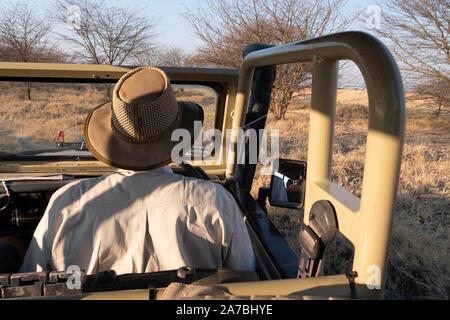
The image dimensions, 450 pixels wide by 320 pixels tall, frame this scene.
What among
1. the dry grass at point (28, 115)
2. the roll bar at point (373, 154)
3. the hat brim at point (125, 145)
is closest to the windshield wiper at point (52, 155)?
the dry grass at point (28, 115)

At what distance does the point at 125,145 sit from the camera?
157cm

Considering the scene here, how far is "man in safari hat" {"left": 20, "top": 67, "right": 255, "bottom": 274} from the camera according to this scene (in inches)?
55.6

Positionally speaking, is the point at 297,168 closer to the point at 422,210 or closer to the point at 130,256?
the point at 130,256

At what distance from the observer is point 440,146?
11.2m

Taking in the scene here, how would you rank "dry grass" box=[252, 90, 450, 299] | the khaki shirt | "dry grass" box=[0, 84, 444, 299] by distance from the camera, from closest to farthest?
the khaki shirt → "dry grass" box=[0, 84, 444, 299] → "dry grass" box=[252, 90, 450, 299]

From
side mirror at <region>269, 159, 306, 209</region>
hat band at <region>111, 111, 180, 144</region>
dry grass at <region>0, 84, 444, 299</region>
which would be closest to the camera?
hat band at <region>111, 111, 180, 144</region>

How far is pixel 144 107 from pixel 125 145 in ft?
0.69

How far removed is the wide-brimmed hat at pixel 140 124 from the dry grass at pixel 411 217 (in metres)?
2.99

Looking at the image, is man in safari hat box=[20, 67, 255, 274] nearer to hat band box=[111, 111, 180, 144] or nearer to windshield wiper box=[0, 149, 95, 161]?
hat band box=[111, 111, 180, 144]

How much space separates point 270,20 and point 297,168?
13083 millimetres

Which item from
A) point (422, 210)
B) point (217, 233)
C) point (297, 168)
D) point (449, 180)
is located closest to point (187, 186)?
point (217, 233)

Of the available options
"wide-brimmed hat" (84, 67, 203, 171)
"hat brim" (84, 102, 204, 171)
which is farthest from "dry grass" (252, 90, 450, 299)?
"wide-brimmed hat" (84, 67, 203, 171)

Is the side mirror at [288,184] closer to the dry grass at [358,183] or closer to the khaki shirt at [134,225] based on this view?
the khaki shirt at [134,225]

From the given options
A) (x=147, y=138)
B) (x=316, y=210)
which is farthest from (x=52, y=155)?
(x=316, y=210)
